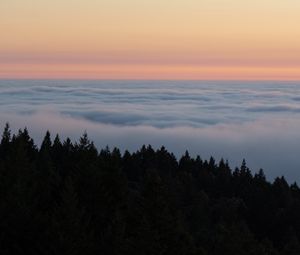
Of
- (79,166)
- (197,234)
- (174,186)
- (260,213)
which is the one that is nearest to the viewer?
(79,166)

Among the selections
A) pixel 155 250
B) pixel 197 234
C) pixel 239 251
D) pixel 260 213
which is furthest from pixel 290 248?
pixel 155 250

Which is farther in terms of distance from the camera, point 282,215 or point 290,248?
point 282,215

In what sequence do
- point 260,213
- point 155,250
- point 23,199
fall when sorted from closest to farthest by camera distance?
point 155,250
point 23,199
point 260,213

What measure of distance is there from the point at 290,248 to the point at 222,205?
46.1 ft

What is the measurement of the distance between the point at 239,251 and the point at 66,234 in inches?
442

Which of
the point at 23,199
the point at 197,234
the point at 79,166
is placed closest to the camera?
the point at 23,199

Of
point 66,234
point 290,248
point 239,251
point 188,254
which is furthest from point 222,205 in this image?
point 66,234

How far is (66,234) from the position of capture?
25906mm

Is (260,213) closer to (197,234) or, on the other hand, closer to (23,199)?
(197,234)

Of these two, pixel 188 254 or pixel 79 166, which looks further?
pixel 79 166

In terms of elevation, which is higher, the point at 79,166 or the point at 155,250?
the point at 79,166

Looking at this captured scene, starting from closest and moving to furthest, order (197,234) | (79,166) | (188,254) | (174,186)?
1. (188,254)
2. (79,166)
3. (197,234)
4. (174,186)

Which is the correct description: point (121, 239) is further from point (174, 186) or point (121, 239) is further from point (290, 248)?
point (174, 186)

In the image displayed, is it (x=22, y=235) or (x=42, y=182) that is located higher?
(x=42, y=182)
